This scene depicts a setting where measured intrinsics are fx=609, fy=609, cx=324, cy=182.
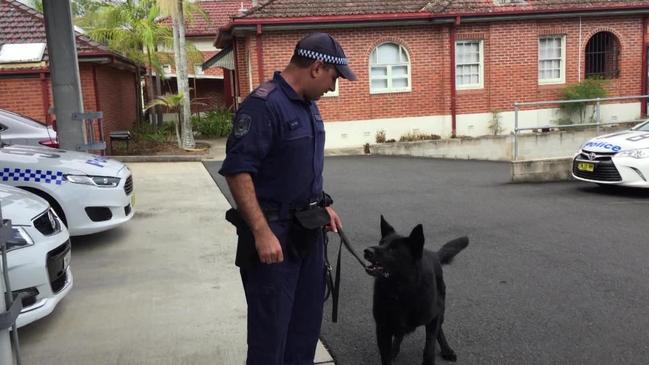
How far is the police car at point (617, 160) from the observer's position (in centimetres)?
916

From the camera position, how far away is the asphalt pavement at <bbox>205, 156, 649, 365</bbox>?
401 centimetres

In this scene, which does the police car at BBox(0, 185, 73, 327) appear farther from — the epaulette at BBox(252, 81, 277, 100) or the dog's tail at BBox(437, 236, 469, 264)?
the dog's tail at BBox(437, 236, 469, 264)

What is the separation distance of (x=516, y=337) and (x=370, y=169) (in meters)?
9.25

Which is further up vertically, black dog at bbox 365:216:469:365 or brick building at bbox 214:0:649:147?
brick building at bbox 214:0:649:147

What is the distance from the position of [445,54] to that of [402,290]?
49.2ft

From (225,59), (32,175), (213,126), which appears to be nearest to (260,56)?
(225,59)

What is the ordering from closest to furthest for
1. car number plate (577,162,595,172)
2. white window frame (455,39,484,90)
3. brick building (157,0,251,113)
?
car number plate (577,162,595,172), white window frame (455,39,484,90), brick building (157,0,251,113)

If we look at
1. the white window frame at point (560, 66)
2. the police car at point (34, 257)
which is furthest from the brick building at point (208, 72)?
the police car at point (34, 257)

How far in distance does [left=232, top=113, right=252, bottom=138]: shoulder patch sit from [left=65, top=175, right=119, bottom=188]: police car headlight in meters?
4.20

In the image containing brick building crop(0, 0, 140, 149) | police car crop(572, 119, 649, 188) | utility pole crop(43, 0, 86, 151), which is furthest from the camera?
brick building crop(0, 0, 140, 149)

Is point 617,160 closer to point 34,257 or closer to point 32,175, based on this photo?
point 32,175

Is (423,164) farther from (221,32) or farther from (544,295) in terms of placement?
(544,295)

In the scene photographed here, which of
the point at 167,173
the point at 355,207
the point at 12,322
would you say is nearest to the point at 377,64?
the point at 167,173

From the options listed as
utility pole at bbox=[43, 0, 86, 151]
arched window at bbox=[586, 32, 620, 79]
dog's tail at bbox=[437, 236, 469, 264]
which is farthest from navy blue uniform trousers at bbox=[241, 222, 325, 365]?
arched window at bbox=[586, 32, 620, 79]
